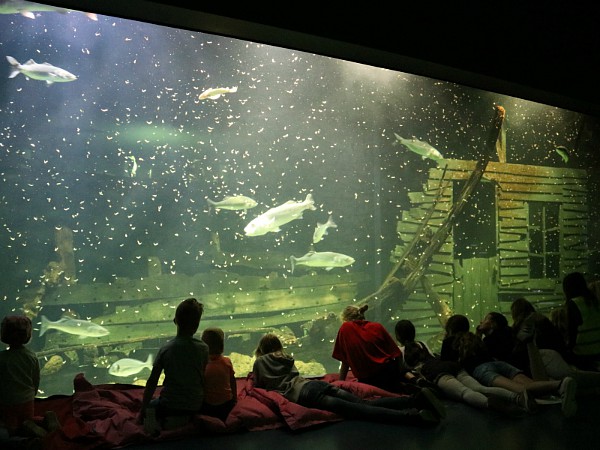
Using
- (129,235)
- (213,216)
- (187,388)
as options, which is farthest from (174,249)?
(187,388)

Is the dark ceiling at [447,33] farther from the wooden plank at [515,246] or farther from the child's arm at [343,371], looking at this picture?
the wooden plank at [515,246]

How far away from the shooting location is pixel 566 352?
17.4 ft

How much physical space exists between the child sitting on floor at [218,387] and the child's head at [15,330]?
1.37 metres

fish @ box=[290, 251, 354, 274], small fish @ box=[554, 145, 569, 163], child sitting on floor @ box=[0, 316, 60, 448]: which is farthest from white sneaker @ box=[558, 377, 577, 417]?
small fish @ box=[554, 145, 569, 163]

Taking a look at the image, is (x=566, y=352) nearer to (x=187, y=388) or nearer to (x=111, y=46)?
(x=187, y=388)

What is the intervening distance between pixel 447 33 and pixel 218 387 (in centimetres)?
424

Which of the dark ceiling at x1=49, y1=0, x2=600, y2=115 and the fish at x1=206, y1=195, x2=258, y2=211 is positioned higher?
the dark ceiling at x1=49, y1=0, x2=600, y2=115

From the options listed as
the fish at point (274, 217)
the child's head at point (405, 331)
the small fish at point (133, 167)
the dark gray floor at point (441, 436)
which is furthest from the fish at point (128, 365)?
the small fish at point (133, 167)

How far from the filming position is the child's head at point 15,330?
11.8ft

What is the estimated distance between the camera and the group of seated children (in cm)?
367

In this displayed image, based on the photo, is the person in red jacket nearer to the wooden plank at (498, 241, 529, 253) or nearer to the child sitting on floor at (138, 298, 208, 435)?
the child sitting on floor at (138, 298, 208, 435)

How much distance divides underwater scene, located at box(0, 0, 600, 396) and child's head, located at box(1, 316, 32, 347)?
4.28 m

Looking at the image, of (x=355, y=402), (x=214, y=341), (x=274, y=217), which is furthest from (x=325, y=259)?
(x=355, y=402)

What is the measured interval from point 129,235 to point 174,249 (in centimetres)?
258
